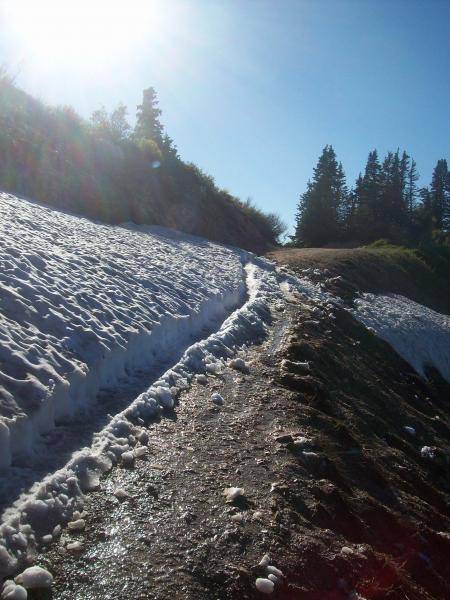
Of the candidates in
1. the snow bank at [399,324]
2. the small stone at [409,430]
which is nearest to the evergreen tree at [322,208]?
the snow bank at [399,324]

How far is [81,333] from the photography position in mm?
6719

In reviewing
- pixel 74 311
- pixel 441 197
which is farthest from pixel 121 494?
pixel 441 197

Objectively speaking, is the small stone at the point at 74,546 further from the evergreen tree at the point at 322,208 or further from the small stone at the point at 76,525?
the evergreen tree at the point at 322,208

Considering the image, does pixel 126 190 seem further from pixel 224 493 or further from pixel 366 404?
pixel 224 493

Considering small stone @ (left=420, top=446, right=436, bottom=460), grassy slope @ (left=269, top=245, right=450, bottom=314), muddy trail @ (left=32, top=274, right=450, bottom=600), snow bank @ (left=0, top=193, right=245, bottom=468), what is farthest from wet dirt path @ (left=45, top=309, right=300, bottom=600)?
grassy slope @ (left=269, top=245, right=450, bottom=314)

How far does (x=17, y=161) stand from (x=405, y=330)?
15165 mm

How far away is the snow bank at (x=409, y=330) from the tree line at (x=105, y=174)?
402 inches

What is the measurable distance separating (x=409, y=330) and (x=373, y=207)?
4712cm

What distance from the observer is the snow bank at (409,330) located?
18328mm

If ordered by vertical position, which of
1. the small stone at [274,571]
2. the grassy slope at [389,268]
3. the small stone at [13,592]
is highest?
the grassy slope at [389,268]

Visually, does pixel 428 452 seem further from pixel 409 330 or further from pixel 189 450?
pixel 409 330

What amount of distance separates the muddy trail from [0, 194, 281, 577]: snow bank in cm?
26

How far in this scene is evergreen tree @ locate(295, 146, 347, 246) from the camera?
5381cm

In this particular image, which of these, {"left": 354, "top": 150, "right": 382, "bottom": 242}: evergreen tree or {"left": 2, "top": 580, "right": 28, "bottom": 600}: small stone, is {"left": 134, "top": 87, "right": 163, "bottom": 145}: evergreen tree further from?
{"left": 2, "top": 580, "right": 28, "bottom": 600}: small stone
